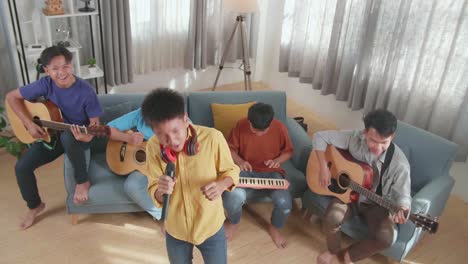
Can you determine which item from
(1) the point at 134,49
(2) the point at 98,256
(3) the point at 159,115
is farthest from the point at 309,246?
(1) the point at 134,49

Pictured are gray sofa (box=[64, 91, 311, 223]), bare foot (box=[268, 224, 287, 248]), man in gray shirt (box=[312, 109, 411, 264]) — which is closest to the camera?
man in gray shirt (box=[312, 109, 411, 264])

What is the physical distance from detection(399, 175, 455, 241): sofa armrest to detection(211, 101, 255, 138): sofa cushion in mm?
1220

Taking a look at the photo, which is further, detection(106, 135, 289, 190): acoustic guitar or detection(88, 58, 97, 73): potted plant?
detection(88, 58, 97, 73): potted plant

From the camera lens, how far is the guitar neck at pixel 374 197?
2307mm

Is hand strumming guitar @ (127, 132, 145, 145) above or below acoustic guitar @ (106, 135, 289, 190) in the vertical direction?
above

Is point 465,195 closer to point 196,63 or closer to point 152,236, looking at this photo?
point 152,236

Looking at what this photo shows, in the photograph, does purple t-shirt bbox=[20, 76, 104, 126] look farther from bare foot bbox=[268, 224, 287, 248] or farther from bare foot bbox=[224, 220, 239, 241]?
bare foot bbox=[268, 224, 287, 248]

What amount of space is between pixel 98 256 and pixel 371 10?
108 inches

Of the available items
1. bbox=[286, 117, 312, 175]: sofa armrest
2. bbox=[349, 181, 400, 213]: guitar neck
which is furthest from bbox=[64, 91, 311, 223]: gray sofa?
bbox=[349, 181, 400, 213]: guitar neck

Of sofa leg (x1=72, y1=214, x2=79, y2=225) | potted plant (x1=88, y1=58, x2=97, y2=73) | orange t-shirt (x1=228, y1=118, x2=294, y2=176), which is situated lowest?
sofa leg (x1=72, y1=214, x2=79, y2=225)

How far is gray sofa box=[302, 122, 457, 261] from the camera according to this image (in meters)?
2.44

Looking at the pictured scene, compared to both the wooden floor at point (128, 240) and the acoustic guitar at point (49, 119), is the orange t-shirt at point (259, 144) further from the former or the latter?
the acoustic guitar at point (49, 119)

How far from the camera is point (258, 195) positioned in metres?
2.72

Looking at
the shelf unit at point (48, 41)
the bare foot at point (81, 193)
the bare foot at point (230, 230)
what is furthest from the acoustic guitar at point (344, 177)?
the shelf unit at point (48, 41)
